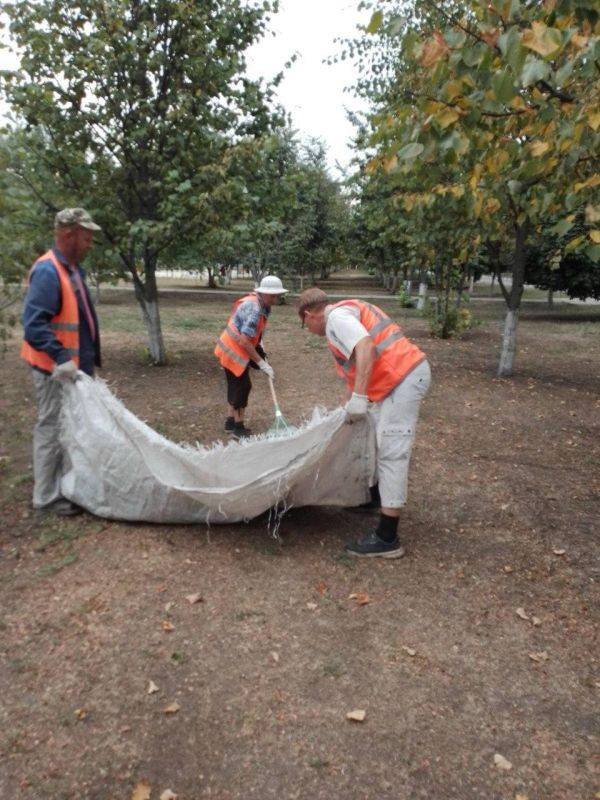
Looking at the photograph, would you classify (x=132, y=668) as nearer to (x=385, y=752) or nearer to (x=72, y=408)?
(x=385, y=752)

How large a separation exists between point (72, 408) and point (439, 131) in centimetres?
250

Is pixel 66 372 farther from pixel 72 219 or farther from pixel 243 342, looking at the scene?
pixel 243 342

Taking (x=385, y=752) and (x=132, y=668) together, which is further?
(x=132, y=668)

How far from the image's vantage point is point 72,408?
355 centimetres

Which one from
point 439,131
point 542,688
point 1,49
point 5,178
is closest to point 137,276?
point 5,178

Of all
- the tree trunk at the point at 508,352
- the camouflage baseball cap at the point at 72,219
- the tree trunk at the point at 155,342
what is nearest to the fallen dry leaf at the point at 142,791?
the camouflage baseball cap at the point at 72,219

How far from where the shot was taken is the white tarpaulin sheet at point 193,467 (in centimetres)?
334

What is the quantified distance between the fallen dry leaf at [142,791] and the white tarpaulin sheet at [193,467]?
4.91 feet

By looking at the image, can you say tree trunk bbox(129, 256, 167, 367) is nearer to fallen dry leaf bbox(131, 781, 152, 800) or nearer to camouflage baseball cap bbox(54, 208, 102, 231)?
camouflage baseball cap bbox(54, 208, 102, 231)

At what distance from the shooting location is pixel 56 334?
353 cm

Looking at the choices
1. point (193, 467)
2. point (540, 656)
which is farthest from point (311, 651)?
point (193, 467)

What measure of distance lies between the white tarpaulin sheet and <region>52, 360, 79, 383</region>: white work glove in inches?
1.8

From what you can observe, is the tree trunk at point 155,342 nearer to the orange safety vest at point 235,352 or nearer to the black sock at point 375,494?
the orange safety vest at point 235,352

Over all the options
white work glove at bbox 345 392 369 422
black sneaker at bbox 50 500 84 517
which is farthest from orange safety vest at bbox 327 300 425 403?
black sneaker at bbox 50 500 84 517
